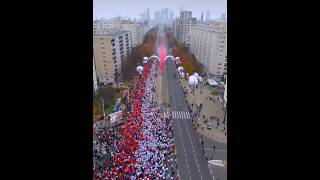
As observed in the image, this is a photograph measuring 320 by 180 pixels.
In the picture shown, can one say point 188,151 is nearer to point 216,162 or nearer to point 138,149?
point 216,162

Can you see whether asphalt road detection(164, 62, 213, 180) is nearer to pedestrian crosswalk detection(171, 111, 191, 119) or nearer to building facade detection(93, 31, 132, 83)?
pedestrian crosswalk detection(171, 111, 191, 119)

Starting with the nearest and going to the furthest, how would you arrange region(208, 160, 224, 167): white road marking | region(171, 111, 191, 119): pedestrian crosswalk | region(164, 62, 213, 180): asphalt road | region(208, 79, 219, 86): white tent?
region(164, 62, 213, 180): asphalt road → region(208, 160, 224, 167): white road marking → region(171, 111, 191, 119): pedestrian crosswalk → region(208, 79, 219, 86): white tent

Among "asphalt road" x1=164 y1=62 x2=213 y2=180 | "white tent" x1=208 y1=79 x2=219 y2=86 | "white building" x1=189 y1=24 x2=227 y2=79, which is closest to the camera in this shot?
"asphalt road" x1=164 y1=62 x2=213 y2=180

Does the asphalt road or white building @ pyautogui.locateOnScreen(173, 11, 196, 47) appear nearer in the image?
the asphalt road

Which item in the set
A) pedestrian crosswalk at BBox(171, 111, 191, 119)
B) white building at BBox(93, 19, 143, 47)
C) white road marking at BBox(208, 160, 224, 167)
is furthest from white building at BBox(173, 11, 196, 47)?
white road marking at BBox(208, 160, 224, 167)

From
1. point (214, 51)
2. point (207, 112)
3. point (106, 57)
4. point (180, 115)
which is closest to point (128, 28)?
point (106, 57)
